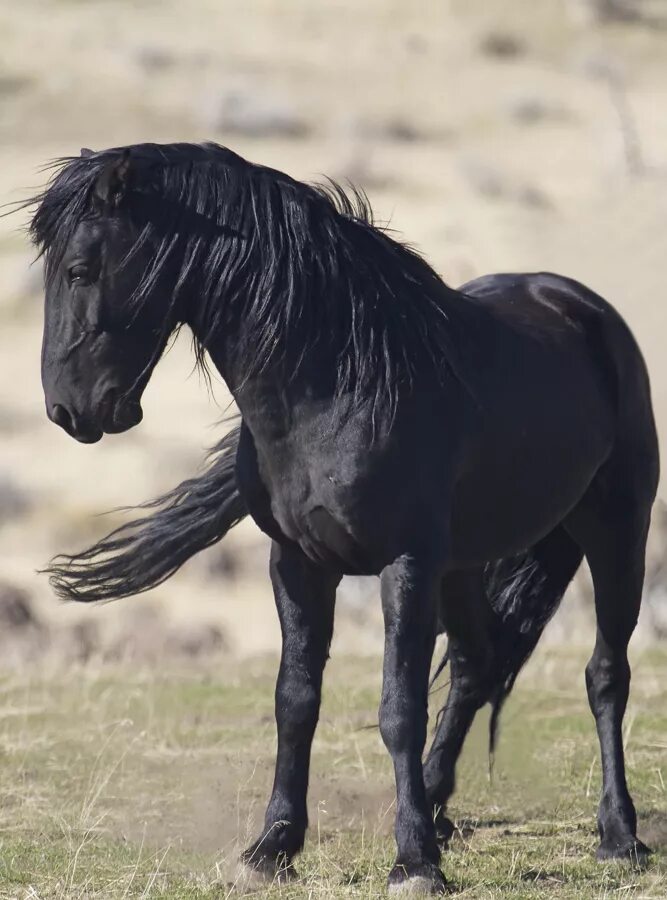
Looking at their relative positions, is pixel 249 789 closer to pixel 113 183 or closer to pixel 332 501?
pixel 332 501

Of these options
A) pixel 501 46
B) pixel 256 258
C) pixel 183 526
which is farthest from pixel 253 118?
pixel 256 258

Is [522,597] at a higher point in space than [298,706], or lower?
higher

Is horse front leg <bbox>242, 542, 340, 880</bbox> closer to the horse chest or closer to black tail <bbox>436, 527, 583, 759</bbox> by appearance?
the horse chest

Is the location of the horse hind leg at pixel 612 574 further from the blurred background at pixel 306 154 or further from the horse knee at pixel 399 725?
the blurred background at pixel 306 154

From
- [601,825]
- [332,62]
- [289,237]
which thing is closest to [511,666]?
[601,825]

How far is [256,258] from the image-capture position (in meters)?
4.78

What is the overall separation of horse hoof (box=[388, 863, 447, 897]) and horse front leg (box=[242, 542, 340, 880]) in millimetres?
613

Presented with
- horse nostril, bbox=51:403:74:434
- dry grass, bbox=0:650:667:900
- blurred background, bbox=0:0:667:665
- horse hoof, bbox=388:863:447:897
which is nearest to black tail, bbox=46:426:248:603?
dry grass, bbox=0:650:667:900

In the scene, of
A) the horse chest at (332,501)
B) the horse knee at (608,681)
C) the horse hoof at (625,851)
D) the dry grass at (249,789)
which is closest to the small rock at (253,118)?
the dry grass at (249,789)

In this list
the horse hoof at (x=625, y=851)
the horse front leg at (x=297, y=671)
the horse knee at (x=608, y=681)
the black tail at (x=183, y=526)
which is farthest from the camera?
the black tail at (x=183, y=526)

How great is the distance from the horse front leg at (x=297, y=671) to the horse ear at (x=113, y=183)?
130 cm

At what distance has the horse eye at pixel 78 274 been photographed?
181 inches

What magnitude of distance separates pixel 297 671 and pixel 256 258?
4.70 feet

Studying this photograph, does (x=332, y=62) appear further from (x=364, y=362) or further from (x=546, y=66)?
(x=364, y=362)
